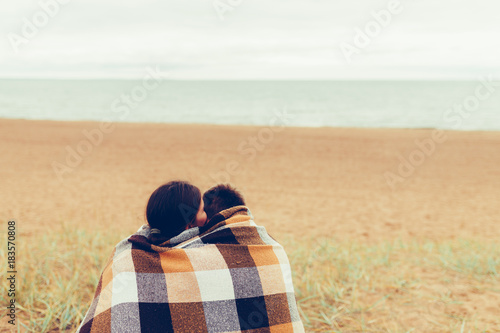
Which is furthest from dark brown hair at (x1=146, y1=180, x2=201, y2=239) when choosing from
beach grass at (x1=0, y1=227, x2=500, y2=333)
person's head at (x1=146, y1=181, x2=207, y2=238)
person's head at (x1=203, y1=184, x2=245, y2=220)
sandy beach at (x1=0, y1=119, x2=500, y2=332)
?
sandy beach at (x1=0, y1=119, x2=500, y2=332)

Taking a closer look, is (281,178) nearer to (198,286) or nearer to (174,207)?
(174,207)

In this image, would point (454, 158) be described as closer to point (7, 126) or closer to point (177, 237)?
point (177, 237)

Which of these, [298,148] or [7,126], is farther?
[7,126]

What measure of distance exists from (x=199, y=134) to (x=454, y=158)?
9926 mm

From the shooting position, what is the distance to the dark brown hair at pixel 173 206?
201cm

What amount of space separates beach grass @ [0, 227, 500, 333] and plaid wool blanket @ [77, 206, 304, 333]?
1376 mm

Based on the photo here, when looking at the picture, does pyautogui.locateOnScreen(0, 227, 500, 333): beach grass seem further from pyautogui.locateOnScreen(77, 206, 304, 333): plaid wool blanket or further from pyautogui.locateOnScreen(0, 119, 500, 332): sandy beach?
pyautogui.locateOnScreen(77, 206, 304, 333): plaid wool blanket

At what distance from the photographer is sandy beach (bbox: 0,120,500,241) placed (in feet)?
22.9

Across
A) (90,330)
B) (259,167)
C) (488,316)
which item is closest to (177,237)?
(90,330)

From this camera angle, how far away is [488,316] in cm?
332

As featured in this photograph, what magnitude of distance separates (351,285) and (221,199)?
2.05 metres

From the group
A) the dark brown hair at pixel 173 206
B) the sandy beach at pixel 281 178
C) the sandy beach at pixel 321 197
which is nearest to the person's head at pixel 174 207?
the dark brown hair at pixel 173 206

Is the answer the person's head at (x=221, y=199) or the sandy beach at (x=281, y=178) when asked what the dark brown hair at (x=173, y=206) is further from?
the sandy beach at (x=281, y=178)

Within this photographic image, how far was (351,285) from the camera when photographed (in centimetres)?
Answer: 384
